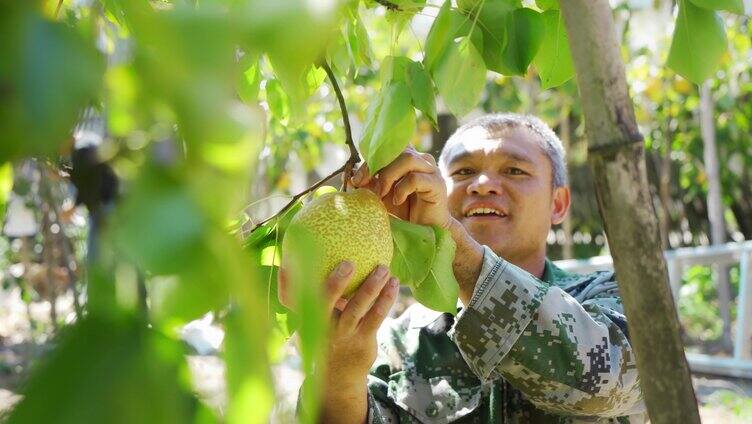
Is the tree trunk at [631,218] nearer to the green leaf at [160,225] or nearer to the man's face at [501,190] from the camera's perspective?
the green leaf at [160,225]

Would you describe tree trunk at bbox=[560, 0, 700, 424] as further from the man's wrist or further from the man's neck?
the man's neck

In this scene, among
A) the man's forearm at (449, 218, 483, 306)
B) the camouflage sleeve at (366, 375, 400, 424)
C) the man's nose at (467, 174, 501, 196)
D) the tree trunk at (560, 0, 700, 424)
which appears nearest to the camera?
the tree trunk at (560, 0, 700, 424)

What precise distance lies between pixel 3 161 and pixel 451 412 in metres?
1.78

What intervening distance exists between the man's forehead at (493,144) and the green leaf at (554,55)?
961 millimetres

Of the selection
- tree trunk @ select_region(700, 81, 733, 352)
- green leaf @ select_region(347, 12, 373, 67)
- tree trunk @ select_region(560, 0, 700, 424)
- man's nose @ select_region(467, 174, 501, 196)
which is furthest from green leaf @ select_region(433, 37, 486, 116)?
tree trunk @ select_region(700, 81, 733, 352)

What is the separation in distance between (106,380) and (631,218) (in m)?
0.44

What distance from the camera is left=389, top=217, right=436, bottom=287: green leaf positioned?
123 cm

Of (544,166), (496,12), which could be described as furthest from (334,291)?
(544,166)

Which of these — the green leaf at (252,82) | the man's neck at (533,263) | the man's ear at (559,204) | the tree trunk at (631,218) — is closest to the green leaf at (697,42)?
the tree trunk at (631,218)

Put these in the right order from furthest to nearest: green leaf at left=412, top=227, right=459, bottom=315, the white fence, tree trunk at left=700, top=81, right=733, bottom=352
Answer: tree trunk at left=700, top=81, right=733, bottom=352, the white fence, green leaf at left=412, top=227, right=459, bottom=315

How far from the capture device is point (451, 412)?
2.01 meters

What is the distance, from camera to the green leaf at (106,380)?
0.30 m

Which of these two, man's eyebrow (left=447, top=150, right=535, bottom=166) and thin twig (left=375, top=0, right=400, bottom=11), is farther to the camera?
man's eyebrow (left=447, top=150, right=535, bottom=166)

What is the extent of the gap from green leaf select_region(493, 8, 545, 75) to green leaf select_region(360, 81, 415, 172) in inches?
7.7
